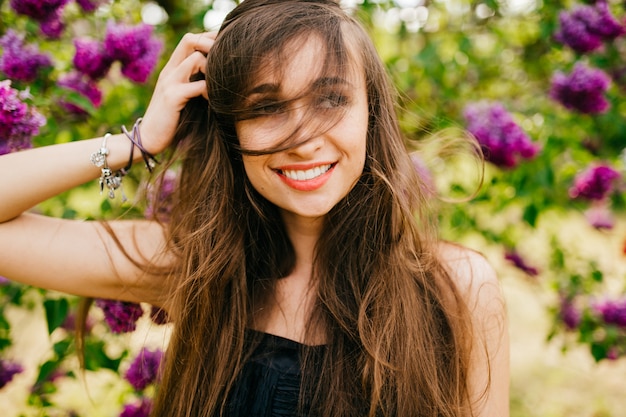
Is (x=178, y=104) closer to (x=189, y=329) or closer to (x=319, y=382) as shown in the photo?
(x=189, y=329)

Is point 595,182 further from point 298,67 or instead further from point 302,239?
point 298,67

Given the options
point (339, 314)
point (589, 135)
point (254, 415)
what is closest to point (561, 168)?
point (589, 135)

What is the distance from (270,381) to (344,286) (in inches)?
12.1

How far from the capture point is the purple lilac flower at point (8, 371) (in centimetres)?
185

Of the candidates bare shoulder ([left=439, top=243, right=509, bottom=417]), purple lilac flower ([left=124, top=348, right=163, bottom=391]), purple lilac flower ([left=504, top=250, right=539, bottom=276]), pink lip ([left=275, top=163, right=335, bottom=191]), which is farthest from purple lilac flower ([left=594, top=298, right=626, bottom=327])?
purple lilac flower ([left=124, top=348, right=163, bottom=391])

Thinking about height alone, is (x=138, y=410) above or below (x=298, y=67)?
below

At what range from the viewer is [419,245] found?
59.5 inches

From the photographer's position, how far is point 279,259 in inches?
63.5

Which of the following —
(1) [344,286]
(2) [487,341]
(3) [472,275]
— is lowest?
(2) [487,341]

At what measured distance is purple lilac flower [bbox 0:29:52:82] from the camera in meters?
1.53

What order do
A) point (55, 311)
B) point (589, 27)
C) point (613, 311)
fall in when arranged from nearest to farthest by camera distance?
point (55, 311) < point (589, 27) < point (613, 311)

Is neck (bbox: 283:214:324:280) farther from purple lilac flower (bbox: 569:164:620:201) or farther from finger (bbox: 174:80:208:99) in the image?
purple lilac flower (bbox: 569:164:620:201)

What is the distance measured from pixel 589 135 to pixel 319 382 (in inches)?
61.1

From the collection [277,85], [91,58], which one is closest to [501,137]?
[277,85]
